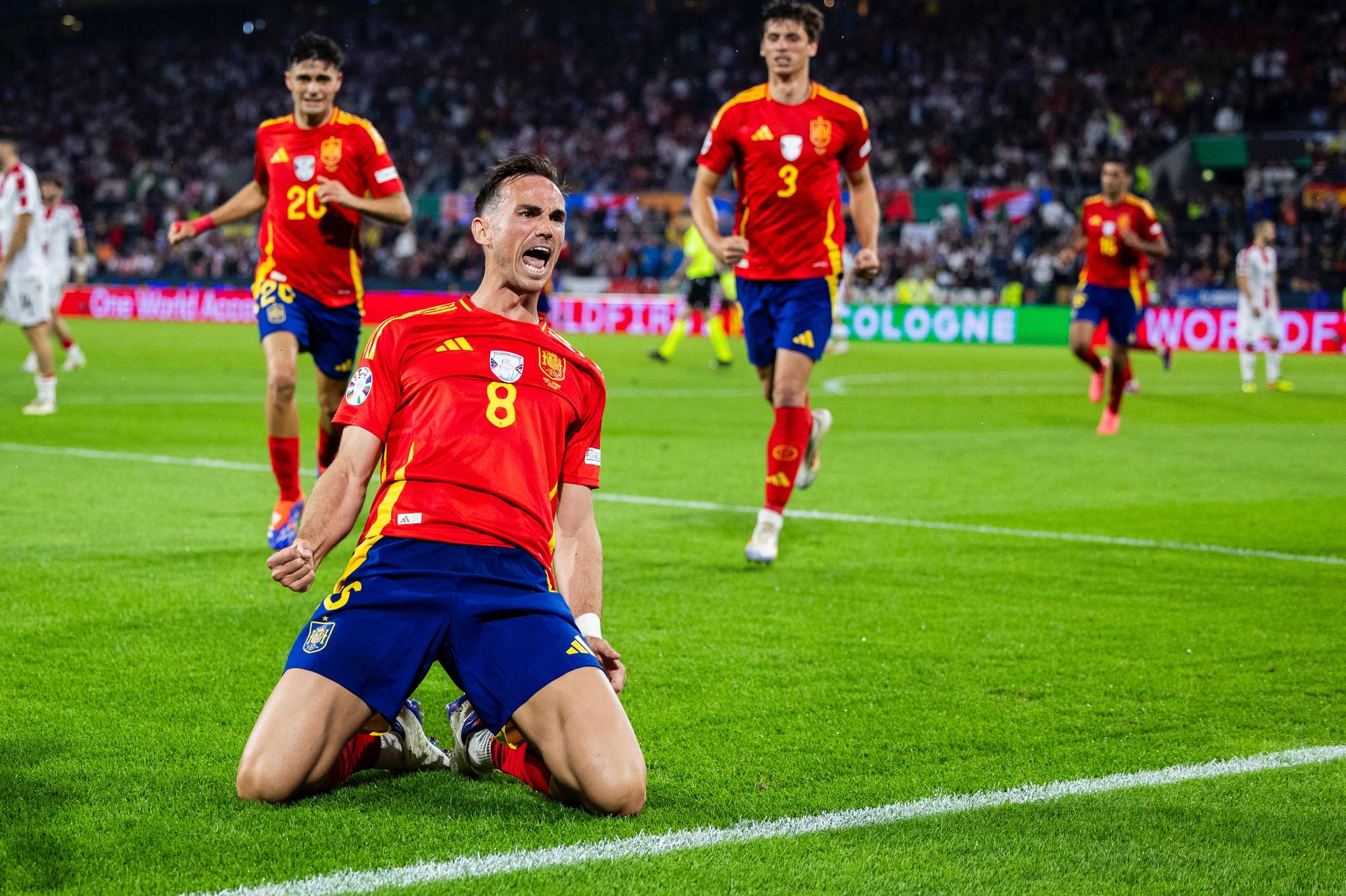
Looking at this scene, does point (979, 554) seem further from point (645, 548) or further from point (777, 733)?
point (777, 733)

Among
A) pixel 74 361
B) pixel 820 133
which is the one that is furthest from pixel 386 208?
pixel 74 361

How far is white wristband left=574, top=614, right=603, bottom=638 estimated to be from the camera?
3.74m

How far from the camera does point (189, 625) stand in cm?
532

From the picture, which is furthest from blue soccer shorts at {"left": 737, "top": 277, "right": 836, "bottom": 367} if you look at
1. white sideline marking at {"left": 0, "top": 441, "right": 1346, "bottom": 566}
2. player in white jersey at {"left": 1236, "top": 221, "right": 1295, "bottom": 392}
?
player in white jersey at {"left": 1236, "top": 221, "right": 1295, "bottom": 392}

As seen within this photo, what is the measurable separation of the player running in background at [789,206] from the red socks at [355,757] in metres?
3.78

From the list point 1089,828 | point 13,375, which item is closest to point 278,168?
point 1089,828

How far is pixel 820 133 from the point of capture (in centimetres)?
744

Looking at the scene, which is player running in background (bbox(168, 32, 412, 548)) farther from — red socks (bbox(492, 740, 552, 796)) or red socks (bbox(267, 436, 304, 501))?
red socks (bbox(492, 740, 552, 796))

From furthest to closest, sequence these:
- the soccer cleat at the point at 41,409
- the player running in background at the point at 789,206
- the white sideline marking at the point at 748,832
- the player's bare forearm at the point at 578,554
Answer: the soccer cleat at the point at 41,409
the player running in background at the point at 789,206
the player's bare forearm at the point at 578,554
the white sideline marking at the point at 748,832

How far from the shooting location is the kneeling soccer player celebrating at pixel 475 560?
134 inches

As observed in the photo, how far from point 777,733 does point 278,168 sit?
15.0ft

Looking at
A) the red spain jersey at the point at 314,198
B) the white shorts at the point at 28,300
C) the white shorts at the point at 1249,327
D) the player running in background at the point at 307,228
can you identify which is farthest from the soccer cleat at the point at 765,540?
the white shorts at the point at 1249,327

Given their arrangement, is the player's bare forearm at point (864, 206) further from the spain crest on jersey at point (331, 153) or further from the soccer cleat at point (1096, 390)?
the soccer cleat at point (1096, 390)

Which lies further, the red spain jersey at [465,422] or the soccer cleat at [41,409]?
the soccer cleat at [41,409]
